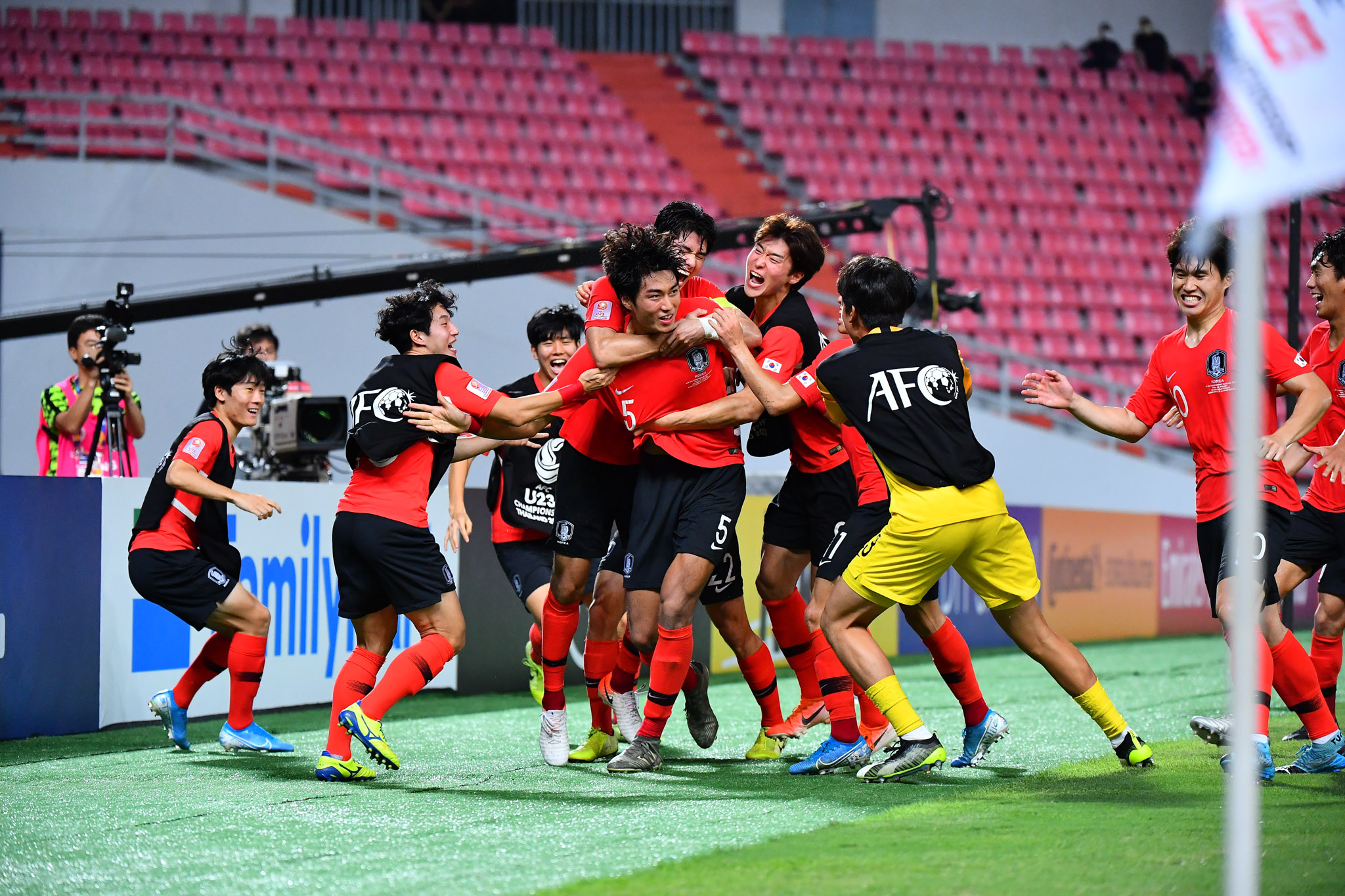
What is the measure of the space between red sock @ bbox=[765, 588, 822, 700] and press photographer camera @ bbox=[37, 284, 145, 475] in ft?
14.0

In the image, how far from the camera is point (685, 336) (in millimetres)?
5223

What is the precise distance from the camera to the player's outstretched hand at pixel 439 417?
5.09m

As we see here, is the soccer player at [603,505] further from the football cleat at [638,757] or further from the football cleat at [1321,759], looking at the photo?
the football cleat at [1321,759]

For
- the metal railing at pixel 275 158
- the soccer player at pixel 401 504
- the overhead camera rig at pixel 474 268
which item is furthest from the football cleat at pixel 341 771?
the metal railing at pixel 275 158

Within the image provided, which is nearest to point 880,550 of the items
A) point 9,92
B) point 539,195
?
point 9,92

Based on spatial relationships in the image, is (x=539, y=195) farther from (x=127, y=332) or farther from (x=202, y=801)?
(x=202, y=801)

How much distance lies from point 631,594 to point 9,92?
479 inches

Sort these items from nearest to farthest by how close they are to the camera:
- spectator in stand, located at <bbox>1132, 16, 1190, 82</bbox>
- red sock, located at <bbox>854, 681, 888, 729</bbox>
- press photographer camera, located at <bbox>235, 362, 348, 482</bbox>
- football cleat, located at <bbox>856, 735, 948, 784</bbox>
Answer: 1. football cleat, located at <bbox>856, 735, 948, 784</bbox>
2. red sock, located at <bbox>854, 681, 888, 729</bbox>
3. press photographer camera, located at <bbox>235, 362, 348, 482</bbox>
4. spectator in stand, located at <bbox>1132, 16, 1190, 82</bbox>

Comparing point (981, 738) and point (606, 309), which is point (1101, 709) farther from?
point (606, 309)

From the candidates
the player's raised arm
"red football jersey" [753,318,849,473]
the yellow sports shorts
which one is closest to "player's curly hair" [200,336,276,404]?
"red football jersey" [753,318,849,473]

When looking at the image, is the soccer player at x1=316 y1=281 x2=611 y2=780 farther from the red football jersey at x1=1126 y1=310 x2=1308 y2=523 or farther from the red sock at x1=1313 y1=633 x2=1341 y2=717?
the red sock at x1=1313 y1=633 x2=1341 y2=717

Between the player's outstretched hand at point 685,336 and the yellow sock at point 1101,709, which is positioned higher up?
the player's outstretched hand at point 685,336

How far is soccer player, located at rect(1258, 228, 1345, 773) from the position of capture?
4965 mm

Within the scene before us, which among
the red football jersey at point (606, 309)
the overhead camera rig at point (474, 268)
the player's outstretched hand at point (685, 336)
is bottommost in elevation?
the player's outstretched hand at point (685, 336)
